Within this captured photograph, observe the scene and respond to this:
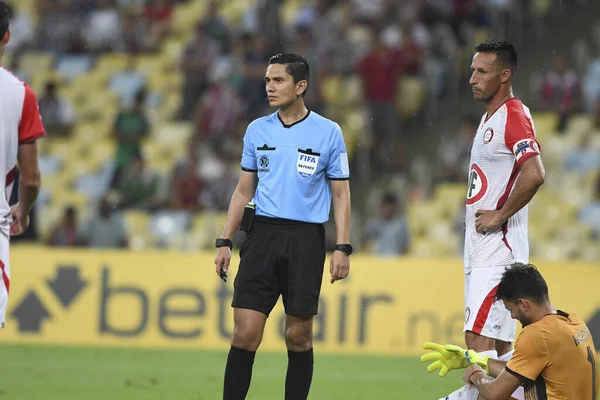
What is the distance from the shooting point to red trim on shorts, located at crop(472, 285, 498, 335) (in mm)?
6281

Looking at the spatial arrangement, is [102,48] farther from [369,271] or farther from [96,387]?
[96,387]

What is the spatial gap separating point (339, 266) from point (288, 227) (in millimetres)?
402

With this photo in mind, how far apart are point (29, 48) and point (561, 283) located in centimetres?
1102

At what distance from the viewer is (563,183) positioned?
15328 mm

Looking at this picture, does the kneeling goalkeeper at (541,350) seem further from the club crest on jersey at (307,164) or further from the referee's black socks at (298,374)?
the club crest on jersey at (307,164)

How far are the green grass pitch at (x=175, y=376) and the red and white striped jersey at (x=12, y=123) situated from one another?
272 centimetres

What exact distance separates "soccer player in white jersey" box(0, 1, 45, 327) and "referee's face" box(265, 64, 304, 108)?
1.56 meters

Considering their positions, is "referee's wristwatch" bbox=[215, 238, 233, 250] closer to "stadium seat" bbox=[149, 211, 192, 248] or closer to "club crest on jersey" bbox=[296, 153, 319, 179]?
"club crest on jersey" bbox=[296, 153, 319, 179]

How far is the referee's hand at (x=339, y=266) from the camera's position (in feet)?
21.9

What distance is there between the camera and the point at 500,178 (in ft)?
21.0

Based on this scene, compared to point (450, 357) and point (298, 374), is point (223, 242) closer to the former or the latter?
point (298, 374)

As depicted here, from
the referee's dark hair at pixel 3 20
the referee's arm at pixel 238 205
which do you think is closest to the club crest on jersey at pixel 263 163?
the referee's arm at pixel 238 205

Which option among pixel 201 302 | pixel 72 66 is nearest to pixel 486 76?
pixel 201 302

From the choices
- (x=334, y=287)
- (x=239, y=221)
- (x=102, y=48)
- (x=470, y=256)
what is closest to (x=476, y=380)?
(x=470, y=256)
